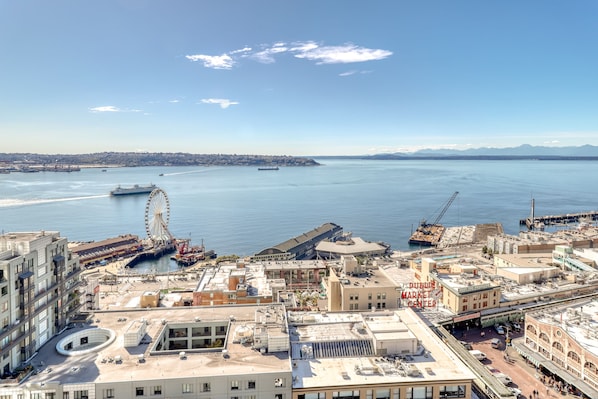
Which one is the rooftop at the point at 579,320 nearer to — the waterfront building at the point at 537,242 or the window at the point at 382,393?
the window at the point at 382,393

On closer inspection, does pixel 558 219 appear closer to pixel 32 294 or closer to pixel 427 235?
pixel 427 235

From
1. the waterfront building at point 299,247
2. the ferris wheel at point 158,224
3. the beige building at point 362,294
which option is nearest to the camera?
the beige building at point 362,294

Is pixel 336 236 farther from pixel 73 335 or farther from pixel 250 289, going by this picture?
pixel 73 335

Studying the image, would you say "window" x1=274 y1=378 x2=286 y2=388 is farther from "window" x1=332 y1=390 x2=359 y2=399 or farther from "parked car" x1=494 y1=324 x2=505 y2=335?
"parked car" x1=494 y1=324 x2=505 y2=335

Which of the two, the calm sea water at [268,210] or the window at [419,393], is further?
the calm sea water at [268,210]

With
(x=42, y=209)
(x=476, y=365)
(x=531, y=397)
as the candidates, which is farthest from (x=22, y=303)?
(x=42, y=209)

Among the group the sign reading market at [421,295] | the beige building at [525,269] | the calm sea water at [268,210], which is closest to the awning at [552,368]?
the sign reading market at [421,295]

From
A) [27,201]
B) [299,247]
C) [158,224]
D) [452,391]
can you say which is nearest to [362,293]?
[452,391]
